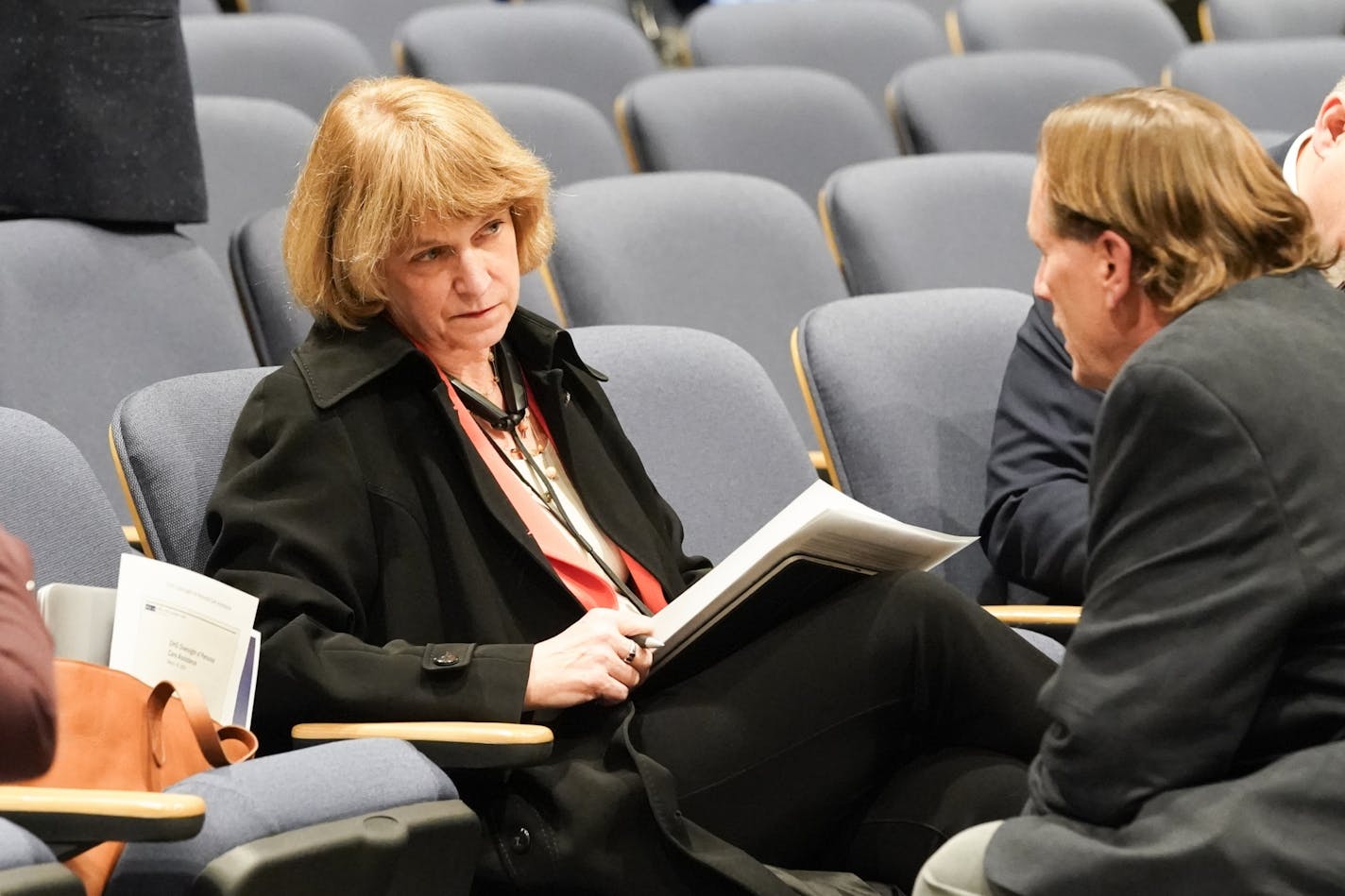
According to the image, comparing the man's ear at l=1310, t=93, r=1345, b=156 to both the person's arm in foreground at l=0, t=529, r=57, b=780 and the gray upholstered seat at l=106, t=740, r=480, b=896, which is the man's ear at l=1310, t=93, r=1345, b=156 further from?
the person's arm in foreground at l=0, t=529, r=57, b=780

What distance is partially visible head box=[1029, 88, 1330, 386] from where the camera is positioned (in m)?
1.34

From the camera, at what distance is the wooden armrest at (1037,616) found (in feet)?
6.44

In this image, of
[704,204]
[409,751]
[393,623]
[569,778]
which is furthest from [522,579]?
[704,204]

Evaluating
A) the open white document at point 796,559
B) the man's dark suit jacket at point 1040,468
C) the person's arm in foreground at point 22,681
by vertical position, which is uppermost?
the person's arm in foreground at point 22,681

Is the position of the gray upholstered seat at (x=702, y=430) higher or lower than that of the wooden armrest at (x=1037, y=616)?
higher

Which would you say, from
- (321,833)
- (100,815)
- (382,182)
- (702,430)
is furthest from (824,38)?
(100,815)

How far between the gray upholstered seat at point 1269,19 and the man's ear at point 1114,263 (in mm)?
3340

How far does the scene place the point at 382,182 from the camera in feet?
5.74

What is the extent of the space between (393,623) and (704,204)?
1208 millimetres

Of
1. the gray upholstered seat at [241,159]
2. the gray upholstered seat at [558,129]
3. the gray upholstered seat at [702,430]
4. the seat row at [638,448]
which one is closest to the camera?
the seat row at [638,448]

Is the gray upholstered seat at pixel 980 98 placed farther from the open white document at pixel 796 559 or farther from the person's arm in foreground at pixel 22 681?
the person's arm in foreground at pixel 22 681

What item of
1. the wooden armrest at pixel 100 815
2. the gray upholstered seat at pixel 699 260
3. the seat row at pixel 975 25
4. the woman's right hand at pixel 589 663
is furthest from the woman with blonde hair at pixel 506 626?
the seat row at pixel 975 25

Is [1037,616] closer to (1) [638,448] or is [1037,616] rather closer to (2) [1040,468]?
(2) [1040,468]

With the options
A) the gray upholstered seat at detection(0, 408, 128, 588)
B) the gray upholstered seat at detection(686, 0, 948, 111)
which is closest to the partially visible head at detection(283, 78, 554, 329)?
the gray upholstered seat at detection(0, 408, 128, 588)
